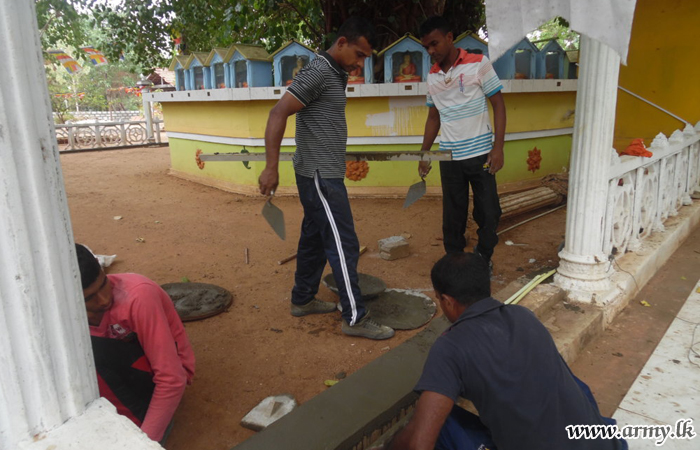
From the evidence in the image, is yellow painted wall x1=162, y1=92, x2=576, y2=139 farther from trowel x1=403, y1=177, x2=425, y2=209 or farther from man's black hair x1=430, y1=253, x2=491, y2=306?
man's black hair x1=430, y1=253, x2=491, y2=306

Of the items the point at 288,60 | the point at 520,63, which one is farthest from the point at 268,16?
the point at 520,63

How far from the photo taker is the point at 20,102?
1.01 meters

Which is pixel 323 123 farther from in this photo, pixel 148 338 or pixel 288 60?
pixel 288 60

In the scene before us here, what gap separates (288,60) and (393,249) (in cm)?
348

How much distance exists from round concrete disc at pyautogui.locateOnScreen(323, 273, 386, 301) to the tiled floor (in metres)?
1.69

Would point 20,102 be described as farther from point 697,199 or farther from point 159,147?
point 159,147

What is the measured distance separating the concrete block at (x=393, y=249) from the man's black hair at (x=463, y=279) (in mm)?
2649

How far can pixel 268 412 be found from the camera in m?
2.29

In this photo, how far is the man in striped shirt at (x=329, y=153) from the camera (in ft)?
8.60

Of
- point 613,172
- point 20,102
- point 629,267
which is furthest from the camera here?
point 629,267

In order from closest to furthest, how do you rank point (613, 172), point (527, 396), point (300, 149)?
1. point (527, 396)
2. point (300, 149)
3. point (613, 172)

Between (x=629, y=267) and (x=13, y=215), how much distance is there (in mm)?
3644

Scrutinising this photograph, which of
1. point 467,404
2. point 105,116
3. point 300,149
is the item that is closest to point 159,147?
point 300,149

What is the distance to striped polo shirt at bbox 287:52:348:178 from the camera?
2.70 meters
